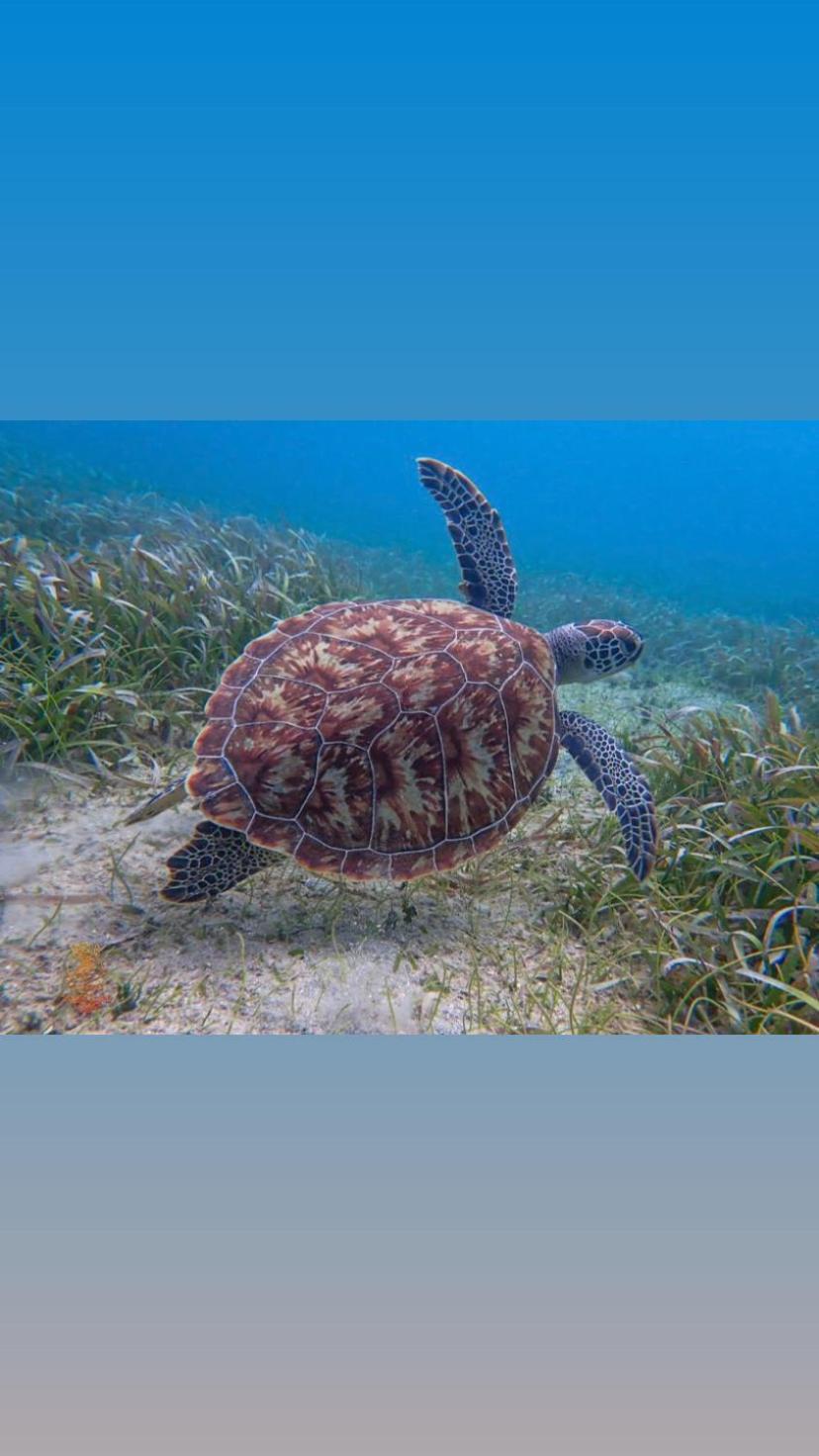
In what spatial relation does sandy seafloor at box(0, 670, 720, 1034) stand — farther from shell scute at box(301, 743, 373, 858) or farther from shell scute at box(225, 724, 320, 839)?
shell scute at box(225, 724, 320, 839)

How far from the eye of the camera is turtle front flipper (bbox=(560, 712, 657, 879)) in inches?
→ 130

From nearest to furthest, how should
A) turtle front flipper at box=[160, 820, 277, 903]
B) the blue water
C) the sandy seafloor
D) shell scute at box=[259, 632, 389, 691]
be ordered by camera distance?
the sandy seafloor → turtle front flipper at box=[160, 820, 277, 903] → shell scute at box=[259, 632, 389, 691] → the blue water

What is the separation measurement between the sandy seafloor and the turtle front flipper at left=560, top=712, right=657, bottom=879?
0.84ft

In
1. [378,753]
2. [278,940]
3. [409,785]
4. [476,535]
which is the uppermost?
[476,535]

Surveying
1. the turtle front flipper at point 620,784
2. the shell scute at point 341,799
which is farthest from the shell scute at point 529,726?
the shell scute at point 341,799

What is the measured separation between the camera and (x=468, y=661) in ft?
11.2

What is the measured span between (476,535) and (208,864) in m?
2.82

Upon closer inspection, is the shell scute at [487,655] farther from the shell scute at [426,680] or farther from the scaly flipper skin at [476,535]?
the scaly flipper skin at [476,535]

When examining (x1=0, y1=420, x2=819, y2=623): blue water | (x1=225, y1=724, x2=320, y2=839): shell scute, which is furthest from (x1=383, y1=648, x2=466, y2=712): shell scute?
(x1=0, y1=420, x2=819, y2=623): blue water

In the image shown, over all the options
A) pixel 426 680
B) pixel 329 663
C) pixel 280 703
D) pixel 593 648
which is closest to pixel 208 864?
pixel 280 703

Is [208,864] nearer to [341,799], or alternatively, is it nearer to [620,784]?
[341,799]

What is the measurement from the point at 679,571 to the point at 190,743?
1812cm

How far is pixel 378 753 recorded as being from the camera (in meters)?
3.09

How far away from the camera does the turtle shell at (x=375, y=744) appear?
301 centimetres
